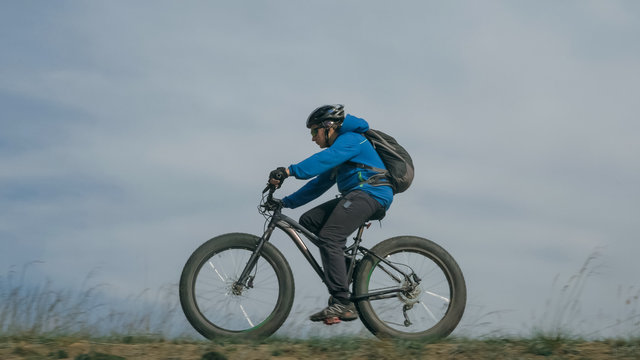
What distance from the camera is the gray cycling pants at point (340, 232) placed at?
6551mm

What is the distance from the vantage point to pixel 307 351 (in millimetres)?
6051

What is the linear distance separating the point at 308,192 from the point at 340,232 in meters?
0.73

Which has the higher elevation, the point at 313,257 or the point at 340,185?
the point at 340,185

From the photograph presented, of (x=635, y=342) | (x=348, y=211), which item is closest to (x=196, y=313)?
(x=348, y=211)

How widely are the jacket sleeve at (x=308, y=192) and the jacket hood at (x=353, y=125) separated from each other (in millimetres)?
564

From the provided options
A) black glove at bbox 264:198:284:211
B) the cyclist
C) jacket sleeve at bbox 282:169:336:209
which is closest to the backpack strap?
Result: the cyclist

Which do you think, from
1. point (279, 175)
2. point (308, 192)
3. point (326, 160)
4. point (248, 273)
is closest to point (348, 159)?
point (326, 160)

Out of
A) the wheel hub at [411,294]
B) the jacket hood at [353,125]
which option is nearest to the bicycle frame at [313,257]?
the wheel hub at [411,294]

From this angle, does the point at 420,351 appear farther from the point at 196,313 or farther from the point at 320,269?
the point at 196,313

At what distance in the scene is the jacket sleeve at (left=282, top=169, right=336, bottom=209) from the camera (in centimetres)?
713

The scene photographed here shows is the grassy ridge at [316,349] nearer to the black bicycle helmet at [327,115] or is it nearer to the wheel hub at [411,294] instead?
the wheel hub at [411,294]

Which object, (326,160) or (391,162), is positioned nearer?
(326,160)

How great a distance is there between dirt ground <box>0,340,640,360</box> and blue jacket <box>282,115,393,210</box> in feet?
4.42

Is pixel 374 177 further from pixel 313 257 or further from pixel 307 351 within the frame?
pixel 307 351
